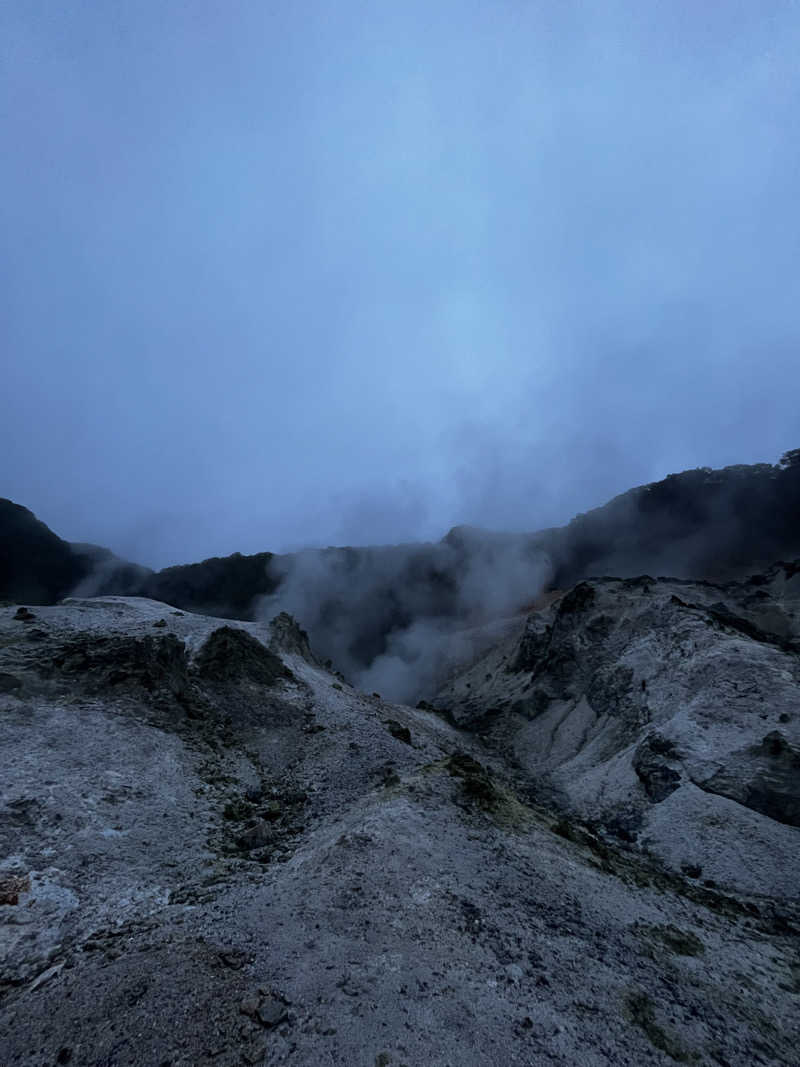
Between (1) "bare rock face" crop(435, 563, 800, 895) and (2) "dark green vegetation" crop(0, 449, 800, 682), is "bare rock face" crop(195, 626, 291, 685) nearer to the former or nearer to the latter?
(1) "bare rock face" crop(435, 563, 800, 895)

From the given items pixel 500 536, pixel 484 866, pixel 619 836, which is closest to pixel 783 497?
pixel 500 536

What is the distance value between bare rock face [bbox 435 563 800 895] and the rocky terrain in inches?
5.6

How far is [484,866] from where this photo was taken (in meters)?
10.6

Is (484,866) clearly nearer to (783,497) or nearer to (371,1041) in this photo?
(371,1041)

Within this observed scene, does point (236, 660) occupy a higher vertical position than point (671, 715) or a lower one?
higher

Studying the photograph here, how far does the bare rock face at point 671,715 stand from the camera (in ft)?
54.4

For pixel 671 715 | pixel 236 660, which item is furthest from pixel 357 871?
pixel 671 715

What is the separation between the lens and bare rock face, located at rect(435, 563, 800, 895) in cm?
1659

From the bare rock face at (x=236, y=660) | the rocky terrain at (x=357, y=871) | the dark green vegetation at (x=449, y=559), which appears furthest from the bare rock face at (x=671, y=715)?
the dark green vegetation at (x=449, y=559)

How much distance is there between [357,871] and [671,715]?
61.7 ft

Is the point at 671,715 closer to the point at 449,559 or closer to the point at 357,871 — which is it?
the point at 357,871

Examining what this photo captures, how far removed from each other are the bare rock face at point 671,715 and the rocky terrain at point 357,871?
0.47ft

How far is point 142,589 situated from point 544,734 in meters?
59.4

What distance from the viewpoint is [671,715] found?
2342cm
